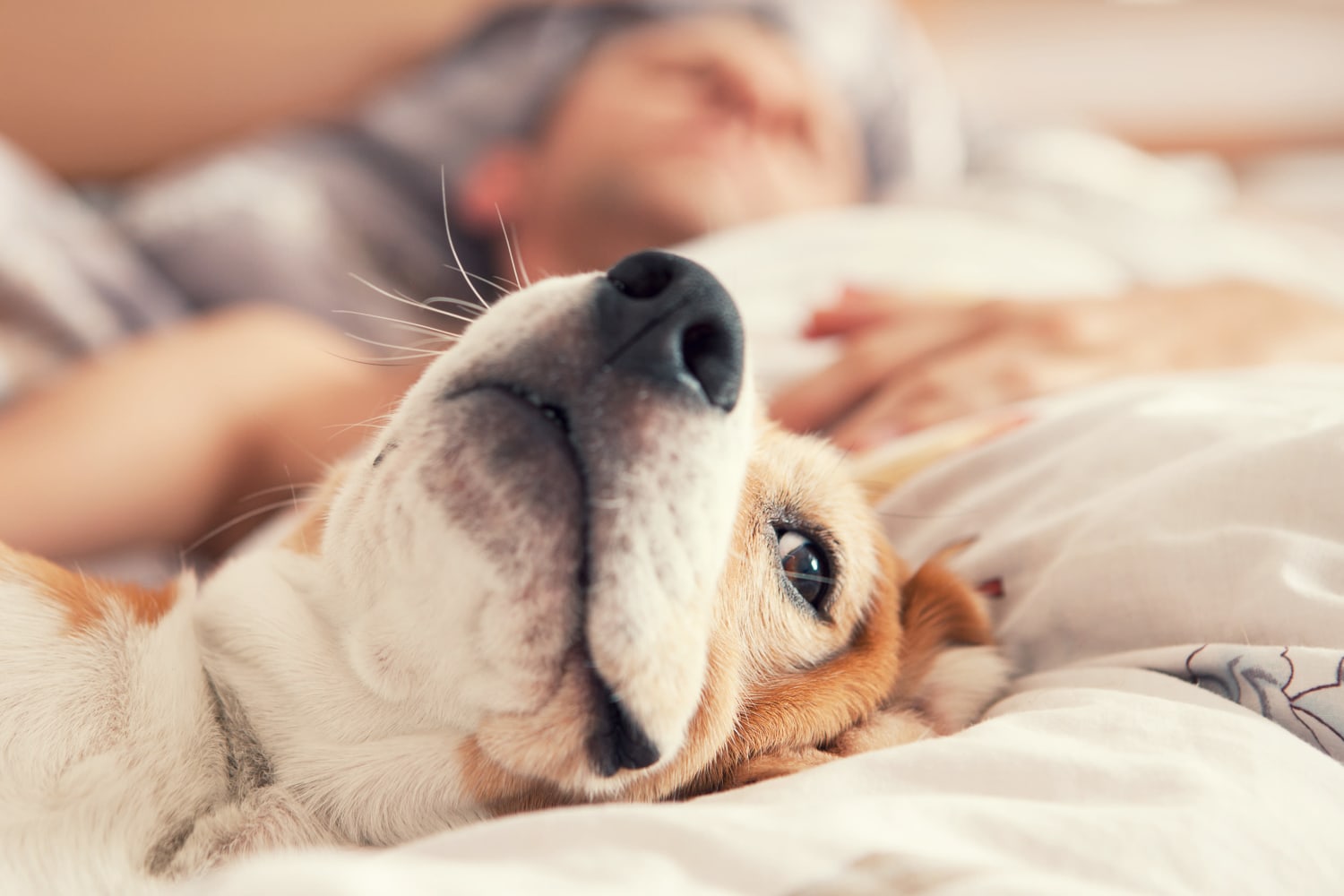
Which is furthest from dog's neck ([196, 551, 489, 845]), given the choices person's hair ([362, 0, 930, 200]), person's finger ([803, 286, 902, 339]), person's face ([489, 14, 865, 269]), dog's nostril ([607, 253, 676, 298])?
person's hair ([362, 0, 930, 200])

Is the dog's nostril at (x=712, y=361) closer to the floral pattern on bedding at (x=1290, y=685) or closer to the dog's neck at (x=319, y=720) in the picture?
the dog's neck at (x=319, y=720)

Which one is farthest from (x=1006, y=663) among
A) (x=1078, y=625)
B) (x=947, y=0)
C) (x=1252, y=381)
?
(x=947, y=0)

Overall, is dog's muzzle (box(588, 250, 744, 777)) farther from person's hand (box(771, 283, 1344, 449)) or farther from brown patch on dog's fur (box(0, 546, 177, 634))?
person's hand (box(771, 283, 1344, 449))

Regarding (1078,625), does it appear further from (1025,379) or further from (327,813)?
(327,813)

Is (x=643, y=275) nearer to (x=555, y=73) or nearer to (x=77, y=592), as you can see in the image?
(x=77, y=592)

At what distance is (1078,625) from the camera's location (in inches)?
42.9

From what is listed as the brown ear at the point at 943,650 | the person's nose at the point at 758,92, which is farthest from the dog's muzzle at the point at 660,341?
the person's nose at the point at 758,92

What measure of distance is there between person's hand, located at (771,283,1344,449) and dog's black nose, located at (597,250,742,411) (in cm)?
79

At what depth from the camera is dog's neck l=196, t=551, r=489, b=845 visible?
0.88 meters

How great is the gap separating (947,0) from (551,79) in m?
2.62

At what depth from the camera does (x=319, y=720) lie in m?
0.93

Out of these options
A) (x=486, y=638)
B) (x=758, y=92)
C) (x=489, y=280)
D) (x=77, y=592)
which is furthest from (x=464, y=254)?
(x=486, y=638)

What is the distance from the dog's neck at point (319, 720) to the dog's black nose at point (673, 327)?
0.40m

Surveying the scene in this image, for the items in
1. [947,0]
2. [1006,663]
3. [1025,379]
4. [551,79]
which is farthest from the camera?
[947,0]
